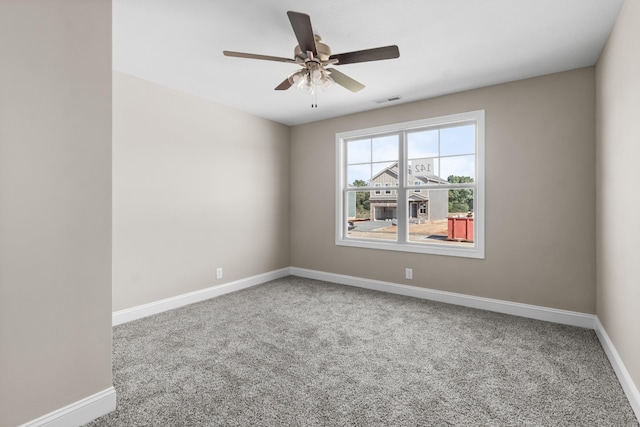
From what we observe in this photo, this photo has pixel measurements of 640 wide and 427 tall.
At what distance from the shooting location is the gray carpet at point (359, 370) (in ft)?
5.90

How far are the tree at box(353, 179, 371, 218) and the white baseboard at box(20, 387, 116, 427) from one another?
361 centimetres

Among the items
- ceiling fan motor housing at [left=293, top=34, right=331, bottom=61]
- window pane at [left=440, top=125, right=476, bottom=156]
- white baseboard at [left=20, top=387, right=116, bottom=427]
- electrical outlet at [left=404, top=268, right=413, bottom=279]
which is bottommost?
white baseboard at [left=20, top=387, right=116, bottom=427]

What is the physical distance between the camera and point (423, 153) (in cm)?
415

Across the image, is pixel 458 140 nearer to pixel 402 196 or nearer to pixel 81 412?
pixel 402 196

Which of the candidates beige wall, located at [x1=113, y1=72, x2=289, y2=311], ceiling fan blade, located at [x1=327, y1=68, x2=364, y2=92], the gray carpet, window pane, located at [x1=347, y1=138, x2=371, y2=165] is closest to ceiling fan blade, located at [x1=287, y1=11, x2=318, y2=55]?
ceiling fan blade, located at [x1=327, y1=68, x2=364, y2=92]

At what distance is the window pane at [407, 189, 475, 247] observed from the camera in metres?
3.86

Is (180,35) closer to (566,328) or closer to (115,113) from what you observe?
(115,113)

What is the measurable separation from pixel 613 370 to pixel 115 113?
4.76 m

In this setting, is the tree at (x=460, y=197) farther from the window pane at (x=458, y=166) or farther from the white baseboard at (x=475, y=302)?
the white baseboard at (x=475, y=302)

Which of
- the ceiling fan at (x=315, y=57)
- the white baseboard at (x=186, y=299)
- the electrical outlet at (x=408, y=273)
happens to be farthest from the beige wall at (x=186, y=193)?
the electrical outlet at (x=408, y=273)

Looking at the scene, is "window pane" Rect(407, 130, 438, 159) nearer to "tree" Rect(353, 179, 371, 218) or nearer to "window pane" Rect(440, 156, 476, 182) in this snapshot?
"window pane" Rect(440, 156, 476, 182)

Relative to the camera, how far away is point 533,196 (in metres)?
3.31

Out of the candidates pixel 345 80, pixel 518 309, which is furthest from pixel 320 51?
pixel 518 309

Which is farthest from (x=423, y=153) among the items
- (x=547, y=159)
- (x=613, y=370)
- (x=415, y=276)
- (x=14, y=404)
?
(x=14, y=404)
